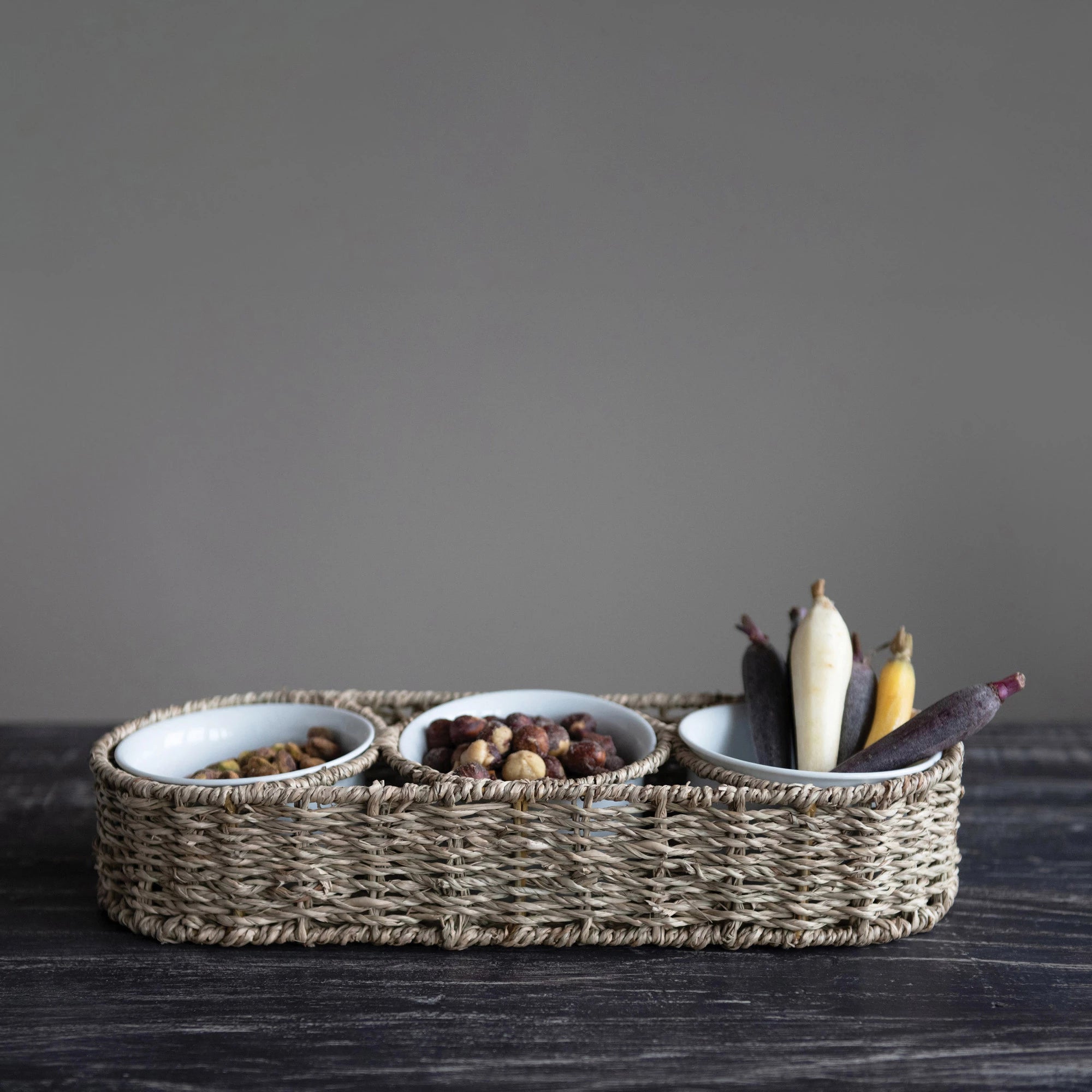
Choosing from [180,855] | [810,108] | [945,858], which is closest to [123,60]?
[810,108]

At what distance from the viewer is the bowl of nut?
97 cm

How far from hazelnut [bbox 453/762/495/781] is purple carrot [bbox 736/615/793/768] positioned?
28 cm

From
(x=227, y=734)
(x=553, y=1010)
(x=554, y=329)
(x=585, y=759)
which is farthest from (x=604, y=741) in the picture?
(x=554, y=329)

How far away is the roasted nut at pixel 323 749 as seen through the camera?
3.49 feet

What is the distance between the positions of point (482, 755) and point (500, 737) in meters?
0.05

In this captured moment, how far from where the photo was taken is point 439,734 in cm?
105

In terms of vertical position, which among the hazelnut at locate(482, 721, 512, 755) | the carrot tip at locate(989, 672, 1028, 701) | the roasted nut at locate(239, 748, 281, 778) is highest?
the carrot tip at locate(989, 672, 1028, 701)

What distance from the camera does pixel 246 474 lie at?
8.80 ft

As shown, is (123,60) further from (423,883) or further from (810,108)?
(423,883)

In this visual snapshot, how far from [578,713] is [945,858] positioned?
1.24ft

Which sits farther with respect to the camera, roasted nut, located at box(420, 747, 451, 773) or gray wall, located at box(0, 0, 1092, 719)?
Result: gray wall, located at box(0, 0, 1092, 719)

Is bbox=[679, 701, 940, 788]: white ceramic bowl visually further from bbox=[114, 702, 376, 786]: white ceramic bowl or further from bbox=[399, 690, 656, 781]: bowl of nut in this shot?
bbox=[114, 702, 376, 786]: white ceramic bowl

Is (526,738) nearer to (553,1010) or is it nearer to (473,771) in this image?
(473,771)

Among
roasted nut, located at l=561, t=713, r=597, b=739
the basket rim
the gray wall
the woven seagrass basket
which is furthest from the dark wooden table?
the gray wall
